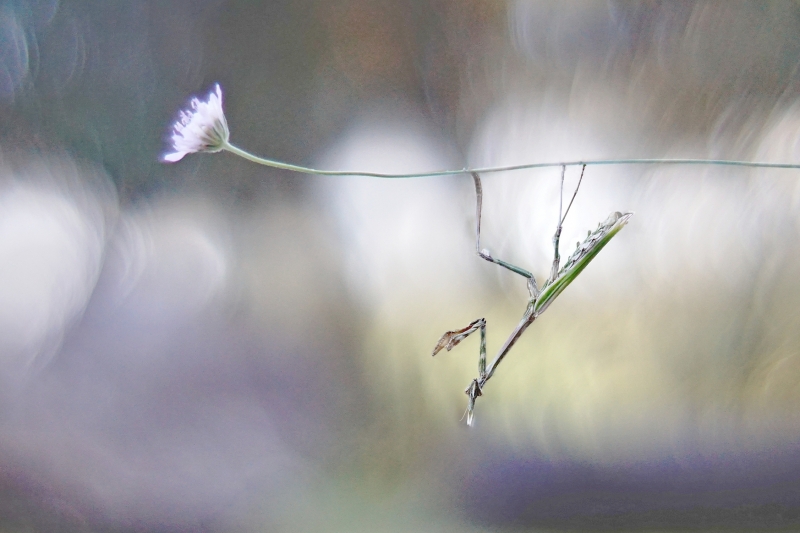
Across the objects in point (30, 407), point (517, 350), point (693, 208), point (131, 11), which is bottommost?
point (30, 407)

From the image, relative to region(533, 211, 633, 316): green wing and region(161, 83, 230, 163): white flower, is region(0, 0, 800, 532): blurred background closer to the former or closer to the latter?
region(533, 211, 633, 316): green wing

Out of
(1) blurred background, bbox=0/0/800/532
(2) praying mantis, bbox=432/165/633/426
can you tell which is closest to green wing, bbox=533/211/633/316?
(2) praying mantis, bbox=432/165/633/426

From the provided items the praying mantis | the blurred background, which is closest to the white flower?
the praying mantis

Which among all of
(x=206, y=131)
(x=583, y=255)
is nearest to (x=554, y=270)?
(x=583, y=255)

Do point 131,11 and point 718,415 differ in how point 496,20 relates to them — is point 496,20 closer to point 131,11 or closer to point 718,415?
point 131,11

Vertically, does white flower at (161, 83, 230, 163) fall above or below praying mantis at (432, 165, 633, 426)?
below

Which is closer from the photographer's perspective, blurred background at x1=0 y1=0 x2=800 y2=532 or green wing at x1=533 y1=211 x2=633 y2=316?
green wing at x1=533 y1=211 x2=633 y2=316

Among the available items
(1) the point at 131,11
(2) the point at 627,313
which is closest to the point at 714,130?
(2) the point at 627,313
